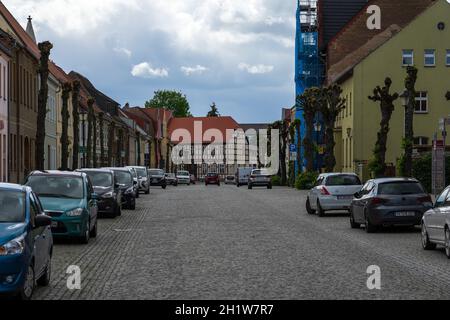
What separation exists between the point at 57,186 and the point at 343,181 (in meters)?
13.3

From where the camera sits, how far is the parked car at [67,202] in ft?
68.1

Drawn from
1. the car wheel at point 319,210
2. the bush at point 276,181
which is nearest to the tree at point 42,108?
the car wheel at point 319,210

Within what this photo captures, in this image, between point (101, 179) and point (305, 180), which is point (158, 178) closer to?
point (305, 180)

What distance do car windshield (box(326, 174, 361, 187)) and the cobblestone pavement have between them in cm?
478

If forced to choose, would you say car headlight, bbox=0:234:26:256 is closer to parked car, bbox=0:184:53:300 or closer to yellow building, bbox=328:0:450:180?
parked car, bbox=0:184:53:300

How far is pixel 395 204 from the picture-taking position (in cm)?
2477

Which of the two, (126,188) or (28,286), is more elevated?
(126,188)

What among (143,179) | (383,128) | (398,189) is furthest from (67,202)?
(143,179)

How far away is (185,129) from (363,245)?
161236 mm

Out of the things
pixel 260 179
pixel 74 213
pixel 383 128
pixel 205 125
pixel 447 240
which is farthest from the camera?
pixel 205 125

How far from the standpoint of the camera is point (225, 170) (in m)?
171

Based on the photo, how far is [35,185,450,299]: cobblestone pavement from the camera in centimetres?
1230
